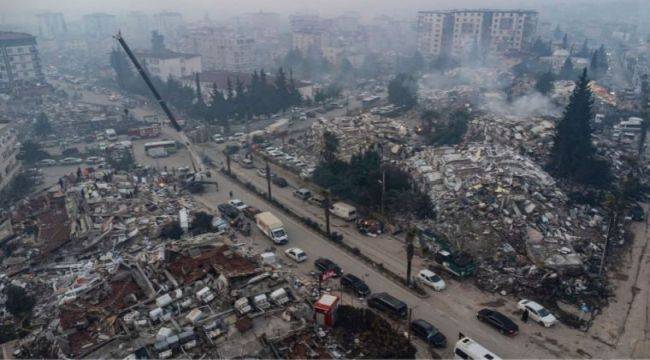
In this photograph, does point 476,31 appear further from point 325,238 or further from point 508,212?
point 325,238

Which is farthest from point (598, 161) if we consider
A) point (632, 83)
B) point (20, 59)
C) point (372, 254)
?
point (20, 59)

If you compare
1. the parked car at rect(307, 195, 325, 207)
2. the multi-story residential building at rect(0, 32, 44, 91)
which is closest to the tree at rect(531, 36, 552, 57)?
the parked car at rect(307, 195, 325, 207)

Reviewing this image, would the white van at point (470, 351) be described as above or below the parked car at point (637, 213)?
above

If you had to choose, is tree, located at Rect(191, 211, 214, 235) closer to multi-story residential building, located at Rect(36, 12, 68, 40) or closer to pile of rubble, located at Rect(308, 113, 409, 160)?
pile of rubble, located at Rect(308, 113, 409, 160)

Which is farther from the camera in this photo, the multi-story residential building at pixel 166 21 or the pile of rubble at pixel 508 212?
the multi-story residential building at pixel 166 21

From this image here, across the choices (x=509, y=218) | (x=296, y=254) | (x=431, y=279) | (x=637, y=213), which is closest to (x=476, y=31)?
(x=637, y=213)

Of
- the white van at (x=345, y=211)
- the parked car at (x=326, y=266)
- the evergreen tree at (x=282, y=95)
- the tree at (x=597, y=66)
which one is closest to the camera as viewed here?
the parked car at (x=326, y=266)

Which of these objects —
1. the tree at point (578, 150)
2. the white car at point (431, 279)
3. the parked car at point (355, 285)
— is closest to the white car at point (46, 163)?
the parked car at point (355, 285)

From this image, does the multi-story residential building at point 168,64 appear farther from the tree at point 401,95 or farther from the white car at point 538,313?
the white car at point 538,313
